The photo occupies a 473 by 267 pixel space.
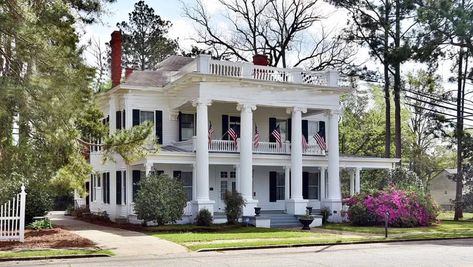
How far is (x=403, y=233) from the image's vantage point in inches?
983

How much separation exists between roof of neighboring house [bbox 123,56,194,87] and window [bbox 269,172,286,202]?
8.16 m

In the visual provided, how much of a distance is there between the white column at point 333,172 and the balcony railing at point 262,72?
1.92 metres

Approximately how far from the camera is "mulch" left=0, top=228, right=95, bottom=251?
61.0 feet

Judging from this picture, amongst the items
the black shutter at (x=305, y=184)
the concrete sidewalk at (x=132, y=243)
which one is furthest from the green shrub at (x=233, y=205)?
the black shutter at (x=305, y=184)

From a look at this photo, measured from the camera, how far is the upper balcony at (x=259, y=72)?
29.0 metres

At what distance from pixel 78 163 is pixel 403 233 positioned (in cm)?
1366

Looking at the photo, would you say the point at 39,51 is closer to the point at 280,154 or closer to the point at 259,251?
the point at 259,251

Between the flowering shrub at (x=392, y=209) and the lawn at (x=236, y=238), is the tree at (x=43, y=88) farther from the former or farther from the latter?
the flowering shrub at (x=392, y=209)

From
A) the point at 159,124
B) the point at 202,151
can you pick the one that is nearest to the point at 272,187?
the point at 202,151

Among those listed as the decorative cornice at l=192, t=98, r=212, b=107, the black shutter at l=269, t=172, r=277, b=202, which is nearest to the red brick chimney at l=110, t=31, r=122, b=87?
the decorative cornice at l=192, t=98, r=212, b=107

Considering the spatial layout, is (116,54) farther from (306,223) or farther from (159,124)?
(306,223)

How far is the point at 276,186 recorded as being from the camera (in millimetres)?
34156

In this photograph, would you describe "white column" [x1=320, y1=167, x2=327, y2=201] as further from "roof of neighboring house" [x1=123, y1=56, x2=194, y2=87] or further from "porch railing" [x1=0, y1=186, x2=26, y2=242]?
"porch railing" [x1=0, y1=186, x2=26, y2=242]

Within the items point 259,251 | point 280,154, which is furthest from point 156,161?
point 259,251
